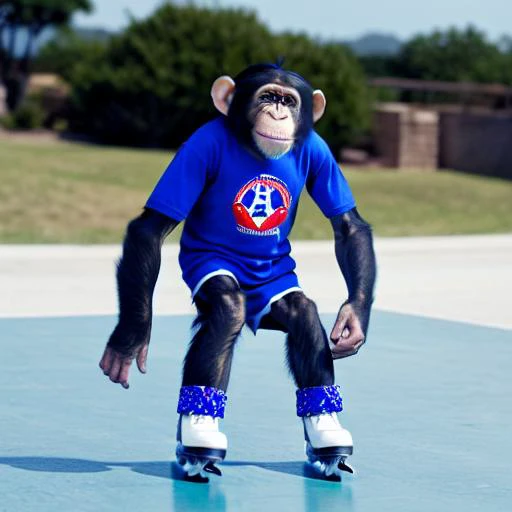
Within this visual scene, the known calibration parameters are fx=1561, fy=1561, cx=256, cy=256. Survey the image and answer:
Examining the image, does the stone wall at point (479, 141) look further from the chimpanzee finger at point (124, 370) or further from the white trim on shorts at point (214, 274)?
the chimpanzee finger at point (124, 370)

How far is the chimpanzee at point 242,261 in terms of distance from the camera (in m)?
5.63

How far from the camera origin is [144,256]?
18.4ft

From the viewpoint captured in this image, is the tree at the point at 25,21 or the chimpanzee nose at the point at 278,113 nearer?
the chimpanzee nose at the point at 278,113

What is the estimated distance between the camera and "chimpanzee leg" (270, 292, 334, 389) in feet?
18.8

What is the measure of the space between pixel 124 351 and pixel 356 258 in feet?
3.09

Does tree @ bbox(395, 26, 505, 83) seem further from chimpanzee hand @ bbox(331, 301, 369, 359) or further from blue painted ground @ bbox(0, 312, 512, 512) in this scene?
chimpanzee hand @ bbox(331, 301, 369, 359)

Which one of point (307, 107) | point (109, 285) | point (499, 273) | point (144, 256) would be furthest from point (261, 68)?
point (499, 273)

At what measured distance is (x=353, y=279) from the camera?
583 cm

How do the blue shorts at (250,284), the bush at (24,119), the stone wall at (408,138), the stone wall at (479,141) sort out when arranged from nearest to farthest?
the blue shorts at (250,284), the stone wall at (408,138), the stone wall at (479,141), the bush at (24,119)

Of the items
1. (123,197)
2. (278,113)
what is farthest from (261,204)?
(123,197)

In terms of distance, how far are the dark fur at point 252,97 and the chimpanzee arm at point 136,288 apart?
437 mm

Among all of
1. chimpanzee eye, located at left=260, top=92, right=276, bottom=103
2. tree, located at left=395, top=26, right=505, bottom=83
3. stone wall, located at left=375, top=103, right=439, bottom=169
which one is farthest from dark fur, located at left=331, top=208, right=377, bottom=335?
tree, located at left=395, top=26, right=505, bottom=83

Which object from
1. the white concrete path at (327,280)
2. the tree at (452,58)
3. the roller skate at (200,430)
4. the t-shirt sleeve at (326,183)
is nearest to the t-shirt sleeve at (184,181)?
the t-shirt sleeve at (326,183)

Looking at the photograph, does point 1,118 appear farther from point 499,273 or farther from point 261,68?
point 261,68
